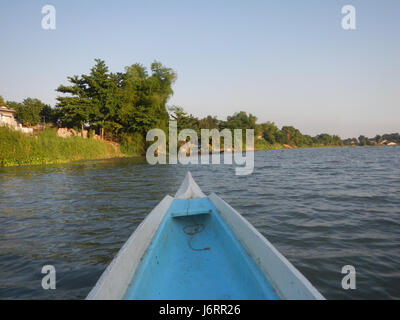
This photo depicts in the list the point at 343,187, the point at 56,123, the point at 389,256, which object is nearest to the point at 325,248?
the point at 389,256

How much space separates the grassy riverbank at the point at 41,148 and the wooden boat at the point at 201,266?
1692 cm

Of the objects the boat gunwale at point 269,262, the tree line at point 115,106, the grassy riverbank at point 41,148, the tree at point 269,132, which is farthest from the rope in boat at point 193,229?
the tree at point 269,132

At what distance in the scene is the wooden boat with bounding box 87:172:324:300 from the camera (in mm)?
1683

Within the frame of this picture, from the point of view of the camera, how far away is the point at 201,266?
8.02 ft

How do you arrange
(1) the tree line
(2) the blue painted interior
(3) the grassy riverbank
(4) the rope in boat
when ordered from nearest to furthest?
(2) the blue painted interior, (4) the rope in boat, (3) the grassy riverbank, (1) the tree line

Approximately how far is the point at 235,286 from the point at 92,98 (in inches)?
1226

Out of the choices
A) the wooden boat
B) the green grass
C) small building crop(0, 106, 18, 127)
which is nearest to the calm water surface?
the wooden boat

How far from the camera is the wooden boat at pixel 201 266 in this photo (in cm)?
168

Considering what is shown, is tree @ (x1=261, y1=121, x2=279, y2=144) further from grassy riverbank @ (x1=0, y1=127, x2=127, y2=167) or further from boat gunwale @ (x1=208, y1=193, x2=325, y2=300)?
boat gunwale @ (x1=208, y1=193, x2=325, y2=300)

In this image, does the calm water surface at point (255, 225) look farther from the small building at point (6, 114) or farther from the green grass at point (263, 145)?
the green grass at point (263, 145)

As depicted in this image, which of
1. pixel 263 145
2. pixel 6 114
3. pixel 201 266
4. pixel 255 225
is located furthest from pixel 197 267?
pixel 263 145

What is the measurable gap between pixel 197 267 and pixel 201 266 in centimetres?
5

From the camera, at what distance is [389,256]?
2.97m
